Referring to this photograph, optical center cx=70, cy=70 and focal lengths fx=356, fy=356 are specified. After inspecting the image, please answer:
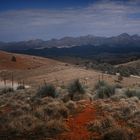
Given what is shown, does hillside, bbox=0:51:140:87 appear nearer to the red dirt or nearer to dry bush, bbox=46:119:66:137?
the red dirt

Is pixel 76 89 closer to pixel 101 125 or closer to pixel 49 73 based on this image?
pixel 101 125

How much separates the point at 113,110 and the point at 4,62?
A: 69.0m

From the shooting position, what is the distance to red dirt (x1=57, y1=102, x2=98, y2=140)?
13859 millimetres

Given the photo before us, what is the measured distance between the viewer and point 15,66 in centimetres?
8181

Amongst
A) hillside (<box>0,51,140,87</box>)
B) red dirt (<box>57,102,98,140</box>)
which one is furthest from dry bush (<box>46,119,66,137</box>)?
hillside (<box>0,51,140,87</box>)

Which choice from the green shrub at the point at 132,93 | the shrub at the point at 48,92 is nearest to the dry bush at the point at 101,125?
the green shrub at the point at 132,93

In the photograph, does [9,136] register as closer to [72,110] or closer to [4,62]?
[72,110]

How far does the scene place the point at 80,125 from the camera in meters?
15.4

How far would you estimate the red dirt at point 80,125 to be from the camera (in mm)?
13859

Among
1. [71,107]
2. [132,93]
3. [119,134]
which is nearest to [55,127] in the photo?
[119,134]

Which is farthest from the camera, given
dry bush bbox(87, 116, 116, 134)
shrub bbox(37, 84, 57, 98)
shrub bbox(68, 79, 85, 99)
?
shrub bbox(68, 79, 85, 99)

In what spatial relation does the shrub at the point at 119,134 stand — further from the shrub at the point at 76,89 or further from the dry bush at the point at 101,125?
the shrub at the point at 76,89

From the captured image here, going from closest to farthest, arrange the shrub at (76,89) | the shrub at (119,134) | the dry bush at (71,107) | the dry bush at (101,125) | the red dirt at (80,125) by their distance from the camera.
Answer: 1. the shrub at (119,134)
2. the red dirt at (80,125)
3. the dry bush at (101,125)
4. the dry bush at (71,107)
5. the shrub at (76,89)

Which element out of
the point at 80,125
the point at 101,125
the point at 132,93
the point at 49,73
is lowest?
the point at 49,73
